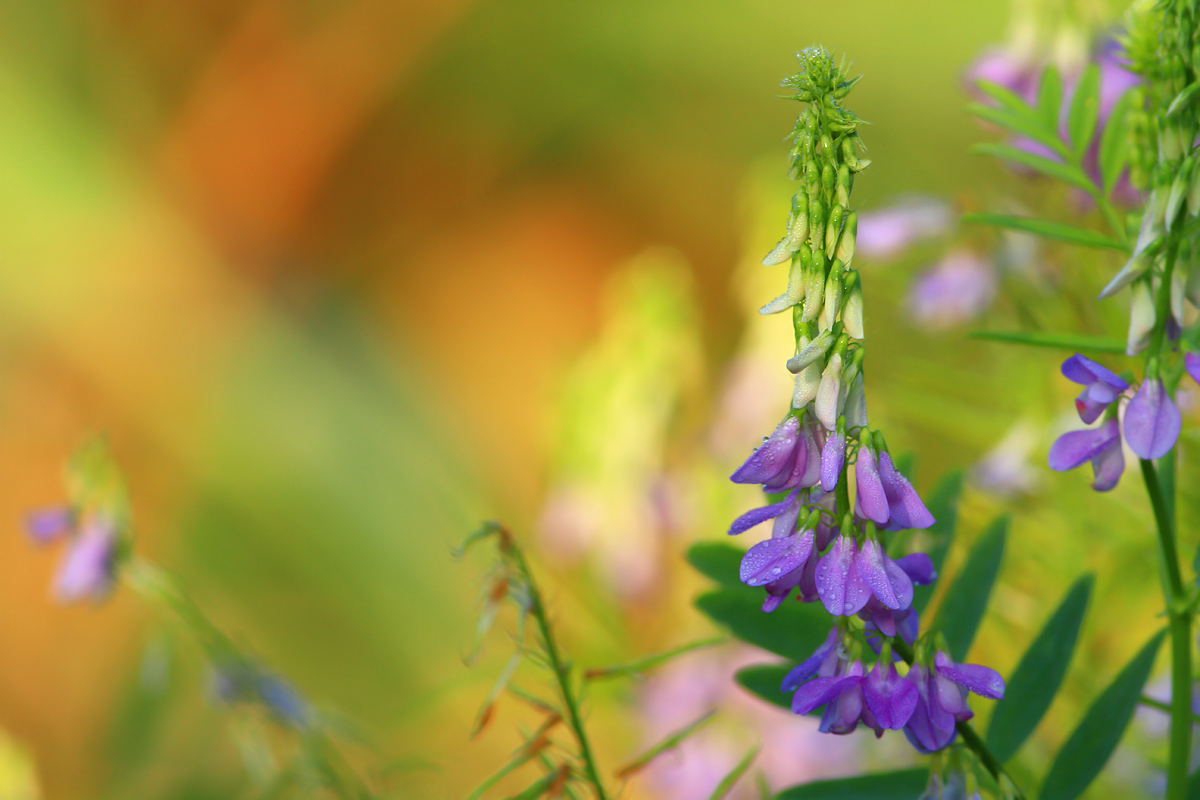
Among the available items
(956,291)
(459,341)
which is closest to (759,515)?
(956,291)

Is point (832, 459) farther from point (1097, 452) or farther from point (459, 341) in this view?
point (459, 341)

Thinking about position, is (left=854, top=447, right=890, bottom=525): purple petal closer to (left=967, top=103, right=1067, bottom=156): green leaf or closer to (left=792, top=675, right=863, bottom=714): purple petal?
(left=792, top=675, right=863, bottom=714): purple petal

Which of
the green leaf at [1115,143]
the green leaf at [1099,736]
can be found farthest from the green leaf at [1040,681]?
the green leaf at [1115,143]

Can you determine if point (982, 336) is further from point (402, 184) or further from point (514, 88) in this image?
point (402, 184)

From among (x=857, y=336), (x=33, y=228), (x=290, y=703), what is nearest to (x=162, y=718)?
(x=290, y=703)

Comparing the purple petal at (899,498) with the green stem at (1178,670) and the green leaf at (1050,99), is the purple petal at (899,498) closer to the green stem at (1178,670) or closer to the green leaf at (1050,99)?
the green stem at (1178,670)
